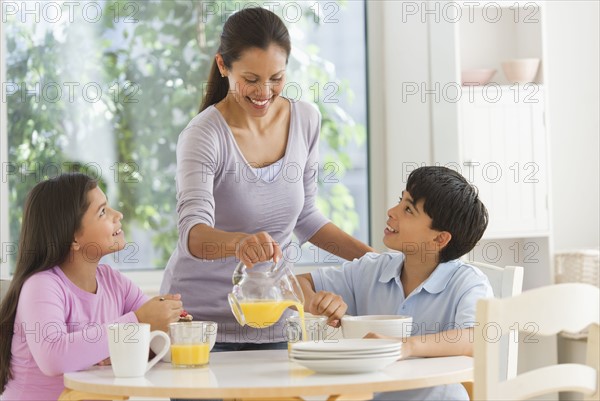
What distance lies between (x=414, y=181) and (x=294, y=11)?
1595 mm

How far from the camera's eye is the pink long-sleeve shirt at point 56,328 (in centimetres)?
171

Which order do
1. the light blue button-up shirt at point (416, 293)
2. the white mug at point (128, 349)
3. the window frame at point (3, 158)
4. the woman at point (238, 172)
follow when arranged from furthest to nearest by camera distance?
the window frame at point (3, 158), the woman at point (238, 172), the light blue button-up shirt at point (416, 293), the white mug at point (128, 349)

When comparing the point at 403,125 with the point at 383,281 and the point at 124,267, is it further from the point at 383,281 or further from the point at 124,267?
the point at 383,281

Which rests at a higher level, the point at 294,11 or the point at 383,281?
the point at 294,11

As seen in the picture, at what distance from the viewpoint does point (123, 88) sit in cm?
330

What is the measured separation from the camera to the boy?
1859 millimetres

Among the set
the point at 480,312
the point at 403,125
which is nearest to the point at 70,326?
the point at 480,312

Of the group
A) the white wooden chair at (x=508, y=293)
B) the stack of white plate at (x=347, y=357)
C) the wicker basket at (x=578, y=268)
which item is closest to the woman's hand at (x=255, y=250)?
the stack of white plate at (x=347, y=357)

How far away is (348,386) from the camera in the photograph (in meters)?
1.46

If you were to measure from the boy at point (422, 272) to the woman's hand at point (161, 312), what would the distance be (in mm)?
271

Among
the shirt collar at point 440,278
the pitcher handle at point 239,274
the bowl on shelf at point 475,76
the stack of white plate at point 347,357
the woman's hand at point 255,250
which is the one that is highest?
the bowl on shelf at point 475,76

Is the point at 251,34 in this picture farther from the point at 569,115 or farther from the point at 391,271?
the point at 569,115

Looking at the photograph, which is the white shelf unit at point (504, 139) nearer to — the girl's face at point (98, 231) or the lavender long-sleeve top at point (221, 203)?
the lavender long-sleeve top at point (221, 203)

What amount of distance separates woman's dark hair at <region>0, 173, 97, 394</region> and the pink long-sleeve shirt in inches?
1.0
